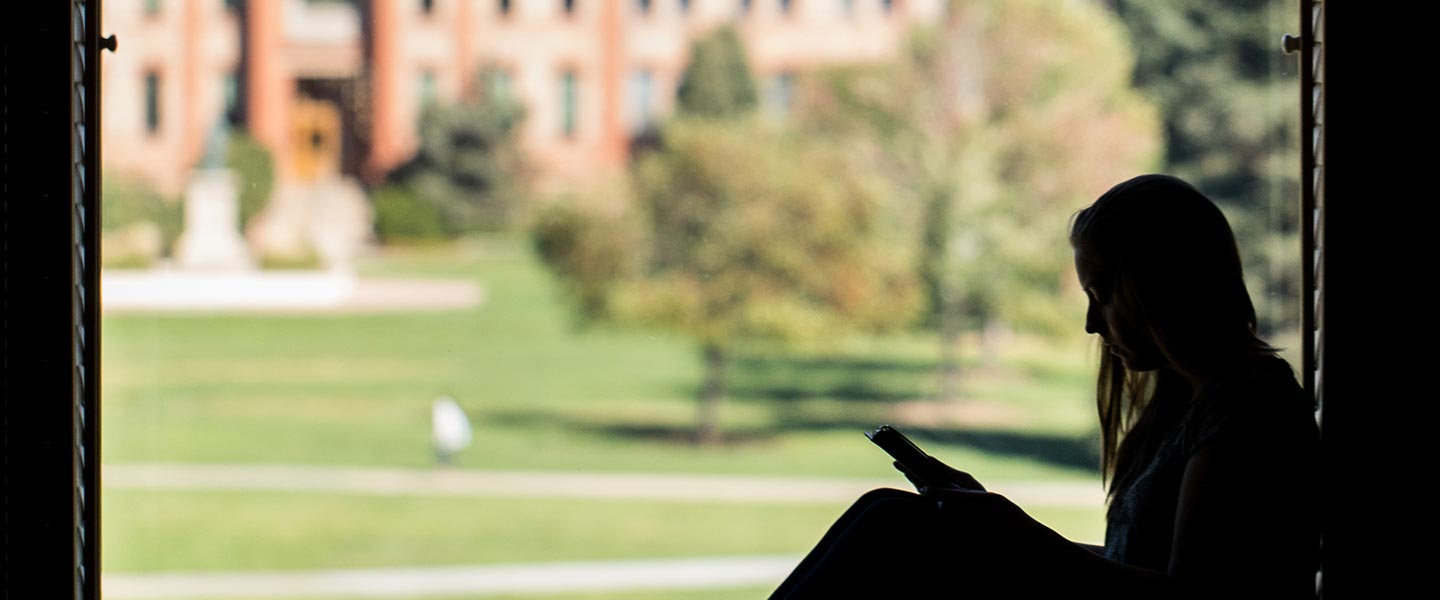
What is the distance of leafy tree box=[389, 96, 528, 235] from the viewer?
765 inches

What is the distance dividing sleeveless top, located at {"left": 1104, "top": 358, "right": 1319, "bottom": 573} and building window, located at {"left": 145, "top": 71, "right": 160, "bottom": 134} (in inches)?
804

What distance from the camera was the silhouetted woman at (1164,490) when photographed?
3.31ft

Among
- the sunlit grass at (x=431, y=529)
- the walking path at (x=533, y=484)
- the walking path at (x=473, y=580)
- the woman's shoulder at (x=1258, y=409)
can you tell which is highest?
the woman's shoulder at (x=1258, y=409)

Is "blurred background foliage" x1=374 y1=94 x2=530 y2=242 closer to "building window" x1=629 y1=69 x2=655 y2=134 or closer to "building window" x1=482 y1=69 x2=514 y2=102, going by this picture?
"building window" x1=482 y1=69 x2=514 y2=102

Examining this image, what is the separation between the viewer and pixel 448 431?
61.6 ft

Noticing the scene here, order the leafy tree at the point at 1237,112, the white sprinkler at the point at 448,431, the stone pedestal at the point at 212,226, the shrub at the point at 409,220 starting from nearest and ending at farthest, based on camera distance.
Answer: the leafy tree at the point at 1237,112 < the white sprinkler at the point at 448,431 < the shrub at the point at 409,220 < the stone pedestal at the point at 212,226

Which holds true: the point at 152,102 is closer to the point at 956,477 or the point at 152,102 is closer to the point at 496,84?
the point at 496,84

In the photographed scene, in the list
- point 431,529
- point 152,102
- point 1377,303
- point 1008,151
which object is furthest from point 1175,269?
point 152,102

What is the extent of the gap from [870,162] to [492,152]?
522 centimetres

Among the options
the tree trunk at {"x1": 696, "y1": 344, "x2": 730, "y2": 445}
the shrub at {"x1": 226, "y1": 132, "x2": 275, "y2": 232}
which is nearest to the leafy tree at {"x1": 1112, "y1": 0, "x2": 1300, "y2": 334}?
the tree trunk at {"x1": 696, "y1": 344, "x2": 730, "y2": 445}

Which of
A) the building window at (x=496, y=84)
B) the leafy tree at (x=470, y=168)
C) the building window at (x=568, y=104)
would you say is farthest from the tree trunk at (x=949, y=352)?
the building window at (x=496, y=84)

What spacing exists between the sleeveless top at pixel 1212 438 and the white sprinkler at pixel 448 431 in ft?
59.1

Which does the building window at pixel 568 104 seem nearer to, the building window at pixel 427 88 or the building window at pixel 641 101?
the building window at pixel 641 101
